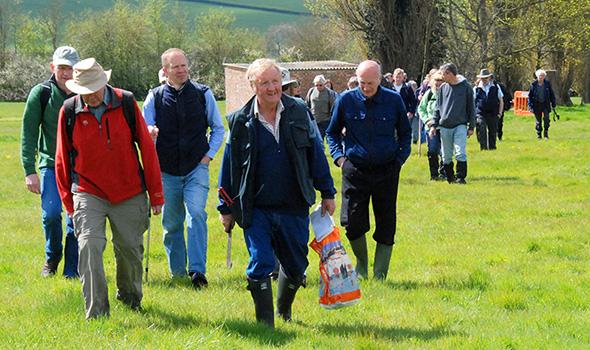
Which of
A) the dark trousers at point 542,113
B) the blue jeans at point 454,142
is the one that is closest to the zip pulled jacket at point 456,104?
the blue jeans at point 454,142

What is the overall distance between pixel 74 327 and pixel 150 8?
366ft

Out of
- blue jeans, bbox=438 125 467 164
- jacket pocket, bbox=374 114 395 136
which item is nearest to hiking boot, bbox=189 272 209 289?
jacket pocket, bbox=374 114 395 136

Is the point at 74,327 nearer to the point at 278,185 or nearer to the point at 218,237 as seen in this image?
the point at 278,185

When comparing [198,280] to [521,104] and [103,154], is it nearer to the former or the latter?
[103,154]

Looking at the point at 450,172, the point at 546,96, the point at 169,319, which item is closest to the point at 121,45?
the point at 546,96

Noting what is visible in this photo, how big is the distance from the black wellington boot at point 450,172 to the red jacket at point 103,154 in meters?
11.1

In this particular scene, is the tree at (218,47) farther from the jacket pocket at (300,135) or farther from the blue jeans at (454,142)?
the jacket pocket at (300,135)

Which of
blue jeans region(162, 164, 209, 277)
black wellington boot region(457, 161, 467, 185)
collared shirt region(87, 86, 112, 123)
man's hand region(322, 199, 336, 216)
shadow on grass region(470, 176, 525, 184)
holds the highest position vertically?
collared shirt region(87, 86, 112, 123)

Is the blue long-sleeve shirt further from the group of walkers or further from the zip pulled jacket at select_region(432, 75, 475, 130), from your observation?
the zip pulled jacket at select_region(432, 75, 475, 130)

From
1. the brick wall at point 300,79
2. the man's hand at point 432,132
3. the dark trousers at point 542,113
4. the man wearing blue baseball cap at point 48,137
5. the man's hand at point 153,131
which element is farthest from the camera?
the brick wall at point 300,79

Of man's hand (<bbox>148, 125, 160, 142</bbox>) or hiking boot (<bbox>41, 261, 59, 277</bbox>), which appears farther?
hiking boot (<bbox>41, 261, 59, 277</bbox>)

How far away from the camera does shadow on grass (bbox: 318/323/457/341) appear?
7078mm

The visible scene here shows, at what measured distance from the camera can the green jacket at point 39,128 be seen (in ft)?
29.1

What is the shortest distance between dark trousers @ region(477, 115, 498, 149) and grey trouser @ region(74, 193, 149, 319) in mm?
17318
